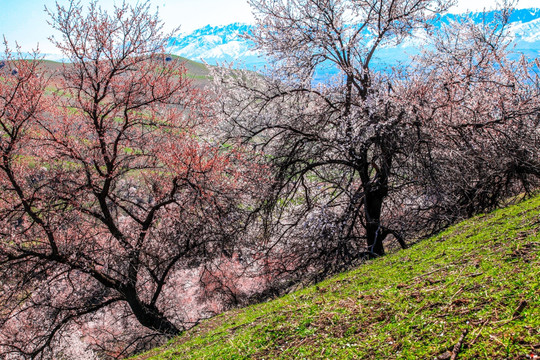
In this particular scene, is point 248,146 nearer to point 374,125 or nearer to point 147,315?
point 374,125

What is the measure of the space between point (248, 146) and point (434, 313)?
934 cm

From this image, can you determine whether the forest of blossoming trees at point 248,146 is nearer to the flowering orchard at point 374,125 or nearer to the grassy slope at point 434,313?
the flowering orchard at point 374,125

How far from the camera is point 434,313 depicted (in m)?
2.81

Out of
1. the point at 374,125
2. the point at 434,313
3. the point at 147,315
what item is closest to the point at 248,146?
the point at 374,125

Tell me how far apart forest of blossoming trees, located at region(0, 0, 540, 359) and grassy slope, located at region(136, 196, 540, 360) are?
4.77m

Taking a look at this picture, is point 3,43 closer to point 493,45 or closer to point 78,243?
point 78,243

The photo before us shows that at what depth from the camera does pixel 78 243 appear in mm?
9867

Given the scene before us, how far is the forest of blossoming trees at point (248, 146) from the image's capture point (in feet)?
30.3

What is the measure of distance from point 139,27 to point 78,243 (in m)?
5.74

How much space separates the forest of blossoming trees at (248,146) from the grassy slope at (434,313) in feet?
15.6

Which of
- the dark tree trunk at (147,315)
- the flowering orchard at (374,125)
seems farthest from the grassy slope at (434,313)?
the dark tree trunk at (147,315)

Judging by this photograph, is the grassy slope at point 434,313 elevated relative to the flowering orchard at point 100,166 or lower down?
lower down

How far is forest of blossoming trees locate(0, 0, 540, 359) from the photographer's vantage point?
30.3ft

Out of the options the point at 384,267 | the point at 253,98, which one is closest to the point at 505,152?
the point at 384,267
